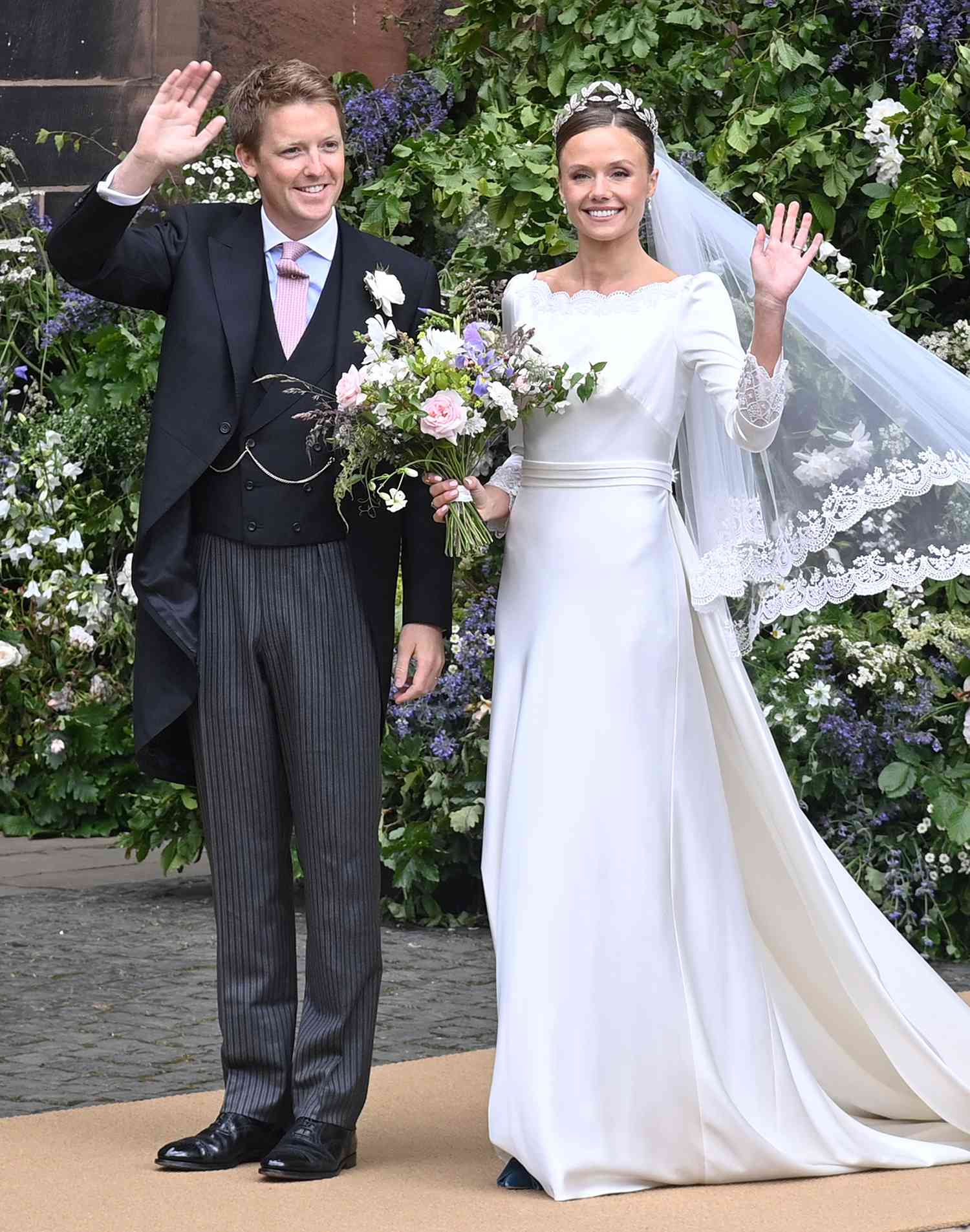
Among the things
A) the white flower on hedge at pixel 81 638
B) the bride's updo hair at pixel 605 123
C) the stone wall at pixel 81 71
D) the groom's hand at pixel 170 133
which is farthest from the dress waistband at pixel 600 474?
the stone wall at pixel 81 71

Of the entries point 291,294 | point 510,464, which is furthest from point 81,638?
point 291,294

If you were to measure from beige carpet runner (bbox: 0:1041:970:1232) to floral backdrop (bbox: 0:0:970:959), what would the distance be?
7.13ft

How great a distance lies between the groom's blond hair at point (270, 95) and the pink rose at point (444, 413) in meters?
0.62

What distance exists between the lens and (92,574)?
309 inches

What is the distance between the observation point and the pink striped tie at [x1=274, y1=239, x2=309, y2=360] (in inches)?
143

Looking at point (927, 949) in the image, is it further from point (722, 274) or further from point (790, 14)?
point (790, 14)

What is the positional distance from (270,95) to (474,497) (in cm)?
83

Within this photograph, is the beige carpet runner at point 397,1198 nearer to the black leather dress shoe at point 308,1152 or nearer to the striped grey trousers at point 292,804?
the black leather dress shoe at point 308,1152

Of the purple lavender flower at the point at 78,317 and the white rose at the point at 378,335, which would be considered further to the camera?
the purple lavender flower at the point at 78,317

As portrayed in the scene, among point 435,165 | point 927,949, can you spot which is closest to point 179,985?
point 927,949

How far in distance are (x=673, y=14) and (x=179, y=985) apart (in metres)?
3.88

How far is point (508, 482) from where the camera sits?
12.6ft

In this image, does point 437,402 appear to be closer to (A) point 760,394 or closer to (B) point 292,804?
(A) point 760,394

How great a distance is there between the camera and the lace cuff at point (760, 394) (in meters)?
3.42
